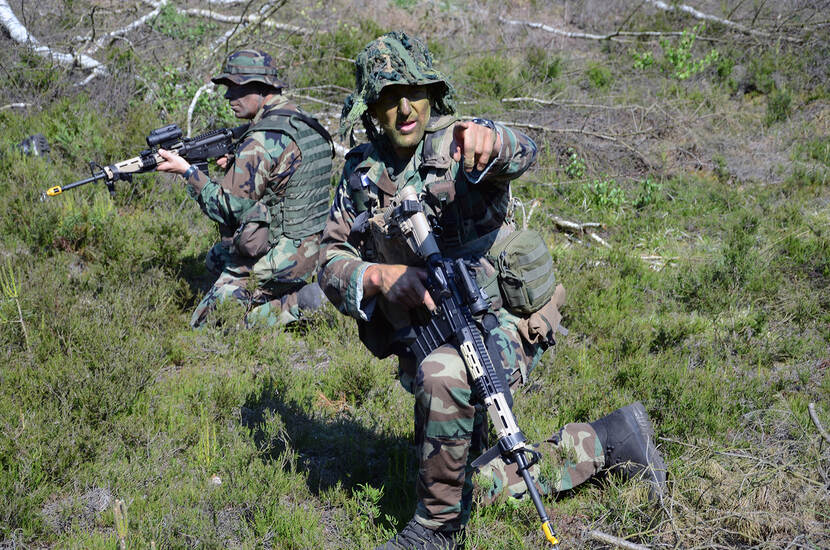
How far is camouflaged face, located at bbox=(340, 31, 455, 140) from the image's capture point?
2980 millimetres

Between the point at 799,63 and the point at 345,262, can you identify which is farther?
the point at 799,63

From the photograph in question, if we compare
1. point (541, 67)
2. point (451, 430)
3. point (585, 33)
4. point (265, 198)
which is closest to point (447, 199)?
point (451, 430)

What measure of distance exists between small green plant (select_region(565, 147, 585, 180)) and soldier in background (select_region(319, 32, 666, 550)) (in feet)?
15.3

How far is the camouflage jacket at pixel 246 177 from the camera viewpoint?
550 centimetres

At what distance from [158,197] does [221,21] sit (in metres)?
3.94

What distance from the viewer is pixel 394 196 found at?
3.14 meters

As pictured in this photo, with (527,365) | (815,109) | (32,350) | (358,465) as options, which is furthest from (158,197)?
(815,109)

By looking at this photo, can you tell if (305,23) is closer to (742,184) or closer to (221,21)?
(221,21)

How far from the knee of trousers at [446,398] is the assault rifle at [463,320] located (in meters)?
0.05

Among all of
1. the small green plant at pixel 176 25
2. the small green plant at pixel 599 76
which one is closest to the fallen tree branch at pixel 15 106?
the small green plant at pixel 176 25

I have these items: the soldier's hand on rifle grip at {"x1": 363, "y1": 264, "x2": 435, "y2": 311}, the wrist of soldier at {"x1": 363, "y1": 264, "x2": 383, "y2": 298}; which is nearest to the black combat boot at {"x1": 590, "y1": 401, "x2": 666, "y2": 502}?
the soldier's hand on rifle grip at {"x1": 363, "y1": 264, "x2": 435, "y2": 311}

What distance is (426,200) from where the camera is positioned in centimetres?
305

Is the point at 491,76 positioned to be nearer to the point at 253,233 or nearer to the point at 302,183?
the point at 302,183

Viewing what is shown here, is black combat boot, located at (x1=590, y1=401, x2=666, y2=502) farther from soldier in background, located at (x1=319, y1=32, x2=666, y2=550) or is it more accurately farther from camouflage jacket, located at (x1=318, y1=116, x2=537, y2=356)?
camouflage jacket, located at (x1=318, y1=116, x2=537, y2=356)
